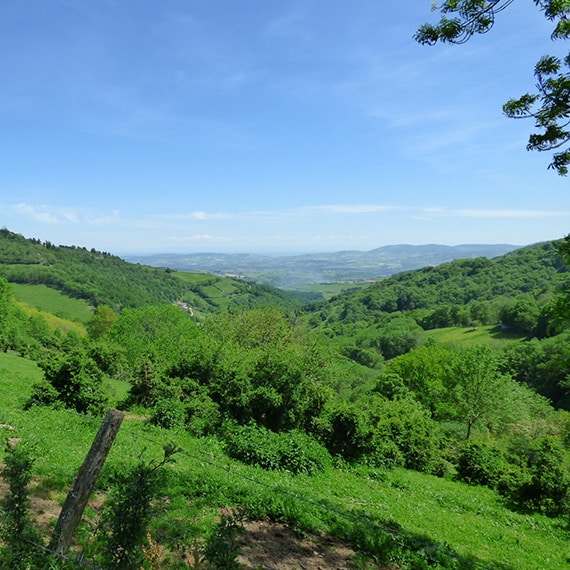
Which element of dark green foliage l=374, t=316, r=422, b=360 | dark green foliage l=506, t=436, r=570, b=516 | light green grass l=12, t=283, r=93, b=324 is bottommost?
dark green foliage l=374, t=316, r=422, b=360

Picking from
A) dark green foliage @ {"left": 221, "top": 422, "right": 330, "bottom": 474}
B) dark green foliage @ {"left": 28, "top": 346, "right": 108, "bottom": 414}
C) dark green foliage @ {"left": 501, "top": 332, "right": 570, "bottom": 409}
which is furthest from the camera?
dark green foliage @ {"left": 501, "top": 332, "right": 570, "bottom": 409}

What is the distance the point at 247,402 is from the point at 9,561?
1429cm

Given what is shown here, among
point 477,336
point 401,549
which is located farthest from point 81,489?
point 477,336

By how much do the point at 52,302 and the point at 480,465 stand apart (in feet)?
510

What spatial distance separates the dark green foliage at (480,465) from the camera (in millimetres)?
18656

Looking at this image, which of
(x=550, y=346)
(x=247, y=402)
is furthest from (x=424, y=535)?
(x=550, y=346)

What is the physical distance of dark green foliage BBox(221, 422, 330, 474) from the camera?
47.1 feet

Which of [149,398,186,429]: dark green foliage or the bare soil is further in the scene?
[149,398,186,429]: dark green foliage

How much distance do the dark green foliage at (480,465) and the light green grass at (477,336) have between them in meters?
76.6

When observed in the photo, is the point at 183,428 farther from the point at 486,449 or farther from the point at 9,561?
the point at 486,449

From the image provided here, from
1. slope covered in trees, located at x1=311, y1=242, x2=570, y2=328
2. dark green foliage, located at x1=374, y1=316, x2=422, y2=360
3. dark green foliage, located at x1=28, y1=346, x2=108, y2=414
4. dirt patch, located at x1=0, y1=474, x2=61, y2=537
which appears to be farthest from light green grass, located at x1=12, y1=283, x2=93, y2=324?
dirt patch, located at x1=0, y1=474, x2=61, y2=537

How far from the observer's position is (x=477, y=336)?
104 meters

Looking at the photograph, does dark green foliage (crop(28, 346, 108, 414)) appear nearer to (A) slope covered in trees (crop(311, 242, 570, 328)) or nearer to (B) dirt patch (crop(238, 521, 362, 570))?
(B) dirt patch (crop(238, 521, 362, 570))

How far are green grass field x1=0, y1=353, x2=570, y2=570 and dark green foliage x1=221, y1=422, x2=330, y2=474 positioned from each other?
489 mm
